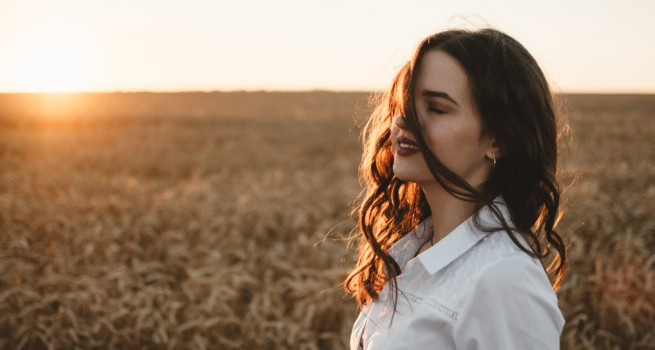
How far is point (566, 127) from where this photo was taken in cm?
186

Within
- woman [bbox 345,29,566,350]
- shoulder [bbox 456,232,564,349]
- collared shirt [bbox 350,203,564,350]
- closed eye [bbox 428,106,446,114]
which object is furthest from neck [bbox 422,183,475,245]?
shoulder [bbox 456,232,564,349]

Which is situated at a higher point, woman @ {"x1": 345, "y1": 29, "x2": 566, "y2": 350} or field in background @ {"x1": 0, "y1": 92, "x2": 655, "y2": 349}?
woman @ {"x1": 345, "y1": 29, "x2": 566, "y2": 350}

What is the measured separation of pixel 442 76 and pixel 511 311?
0.66 metres

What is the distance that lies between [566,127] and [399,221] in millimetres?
719

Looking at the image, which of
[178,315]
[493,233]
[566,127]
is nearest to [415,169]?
[493,233]

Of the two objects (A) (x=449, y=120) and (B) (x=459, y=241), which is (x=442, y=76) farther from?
(B) (x=459, y=241)

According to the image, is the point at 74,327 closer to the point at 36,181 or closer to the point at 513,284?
the point at 513,284

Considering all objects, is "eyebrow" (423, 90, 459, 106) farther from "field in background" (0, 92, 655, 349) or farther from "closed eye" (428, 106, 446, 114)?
"field in background" (0, 92, 655, 349)

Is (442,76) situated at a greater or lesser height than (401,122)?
greater

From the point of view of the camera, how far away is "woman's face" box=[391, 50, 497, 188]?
4.58 feet

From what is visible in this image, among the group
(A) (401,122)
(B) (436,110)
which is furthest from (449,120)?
(A) (401,122)

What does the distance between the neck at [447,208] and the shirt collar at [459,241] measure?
0.10m

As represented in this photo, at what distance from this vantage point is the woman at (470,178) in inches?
48.8

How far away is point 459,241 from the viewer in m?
1.41
